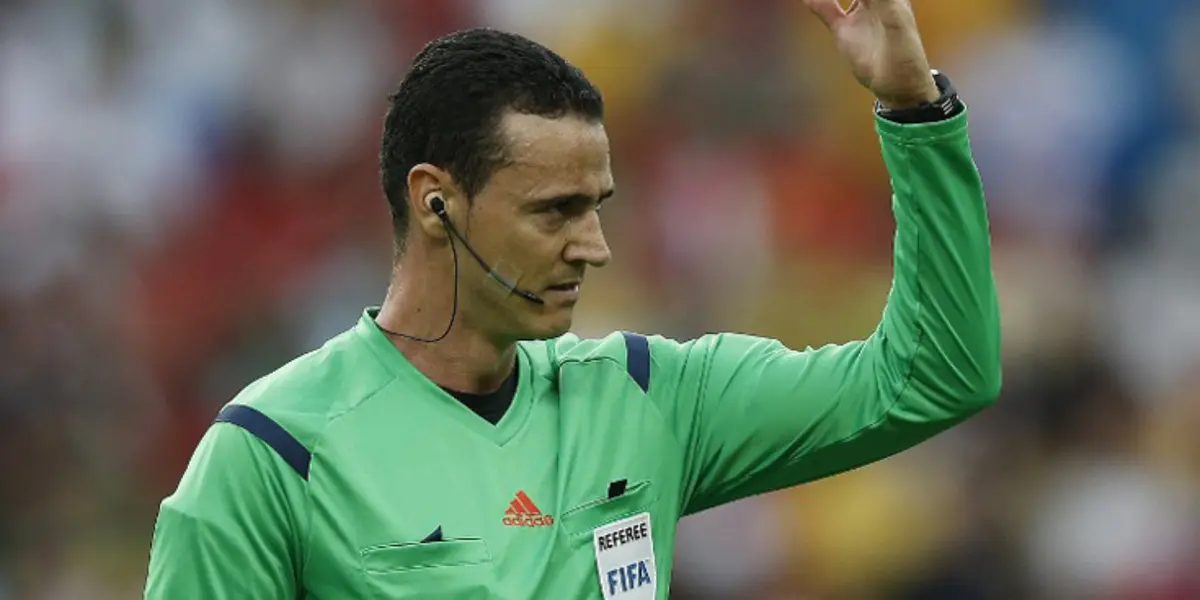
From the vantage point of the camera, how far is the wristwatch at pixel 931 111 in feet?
→ 10.0

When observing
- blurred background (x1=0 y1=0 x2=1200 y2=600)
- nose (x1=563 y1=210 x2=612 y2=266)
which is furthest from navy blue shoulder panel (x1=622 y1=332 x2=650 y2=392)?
blurred background (x1=0 y1=0 x2=1200 y2=600)

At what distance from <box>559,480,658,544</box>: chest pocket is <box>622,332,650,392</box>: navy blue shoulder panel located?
0.64 ft

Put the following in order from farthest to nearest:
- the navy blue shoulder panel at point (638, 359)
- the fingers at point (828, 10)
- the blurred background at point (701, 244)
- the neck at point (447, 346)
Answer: the blurred background at point (701, 244) → the navy blue shoulder panel at point (638, 359) → the neck at point (447, 346) → the fingers at point (828, 10)

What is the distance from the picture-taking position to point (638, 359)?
3477 millimetres

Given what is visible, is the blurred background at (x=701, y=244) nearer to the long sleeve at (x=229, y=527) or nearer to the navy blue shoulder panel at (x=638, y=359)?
the navy blue shoulder panel at (x=638, y=359)

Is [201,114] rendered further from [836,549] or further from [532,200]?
[532,200]

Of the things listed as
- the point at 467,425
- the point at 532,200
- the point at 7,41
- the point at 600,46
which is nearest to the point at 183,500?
the point at 467,425

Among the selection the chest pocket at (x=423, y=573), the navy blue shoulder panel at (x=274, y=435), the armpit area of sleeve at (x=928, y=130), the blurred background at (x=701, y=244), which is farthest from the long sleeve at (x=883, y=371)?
the blurred background at (x=701, y=244)

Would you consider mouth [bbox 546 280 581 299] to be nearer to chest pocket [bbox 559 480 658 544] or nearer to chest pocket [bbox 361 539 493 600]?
chest pocket [bbox 559 480 658 544]

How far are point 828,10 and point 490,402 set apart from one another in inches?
34.8

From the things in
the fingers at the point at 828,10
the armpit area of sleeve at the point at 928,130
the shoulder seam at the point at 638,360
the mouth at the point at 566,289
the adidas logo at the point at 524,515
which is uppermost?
the fingers at the point at 828,10

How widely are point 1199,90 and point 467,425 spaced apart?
4727 mm

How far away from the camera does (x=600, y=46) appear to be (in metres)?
7.93

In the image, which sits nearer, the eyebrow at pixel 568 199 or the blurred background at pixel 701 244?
the eyebrow at pixel 568 199
